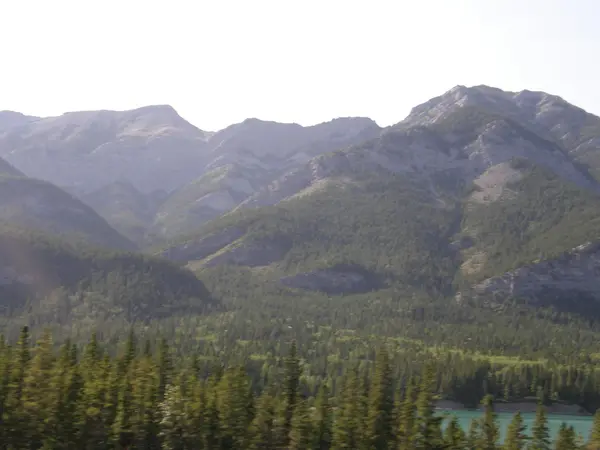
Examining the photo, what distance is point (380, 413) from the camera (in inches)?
4493

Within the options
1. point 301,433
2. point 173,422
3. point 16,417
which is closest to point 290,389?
point 301,433

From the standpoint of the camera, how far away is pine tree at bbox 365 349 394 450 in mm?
111588

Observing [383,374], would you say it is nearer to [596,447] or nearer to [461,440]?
[461,440]

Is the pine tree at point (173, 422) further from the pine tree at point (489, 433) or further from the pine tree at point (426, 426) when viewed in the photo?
the pine tree at point (489, 433)

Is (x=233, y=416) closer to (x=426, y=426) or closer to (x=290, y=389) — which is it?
(x=290, y=389)

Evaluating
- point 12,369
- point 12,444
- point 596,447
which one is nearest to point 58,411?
point 12,444

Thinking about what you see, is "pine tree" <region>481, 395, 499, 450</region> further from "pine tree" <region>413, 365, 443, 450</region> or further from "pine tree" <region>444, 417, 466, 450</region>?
"pine tree" <region>413, 365, 443, 450</region>

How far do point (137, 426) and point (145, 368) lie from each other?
12.9m

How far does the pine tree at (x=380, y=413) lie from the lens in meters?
112

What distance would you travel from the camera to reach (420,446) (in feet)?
350

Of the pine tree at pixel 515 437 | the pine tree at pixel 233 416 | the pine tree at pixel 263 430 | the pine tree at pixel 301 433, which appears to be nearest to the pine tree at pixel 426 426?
the pine tree at pixel 515 437

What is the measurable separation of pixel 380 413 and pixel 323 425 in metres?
9.63

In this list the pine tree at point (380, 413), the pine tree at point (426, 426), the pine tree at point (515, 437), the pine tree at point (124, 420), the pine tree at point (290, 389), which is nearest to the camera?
the pine tree at point (426, 426)

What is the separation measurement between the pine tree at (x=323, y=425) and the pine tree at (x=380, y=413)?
7138mm
